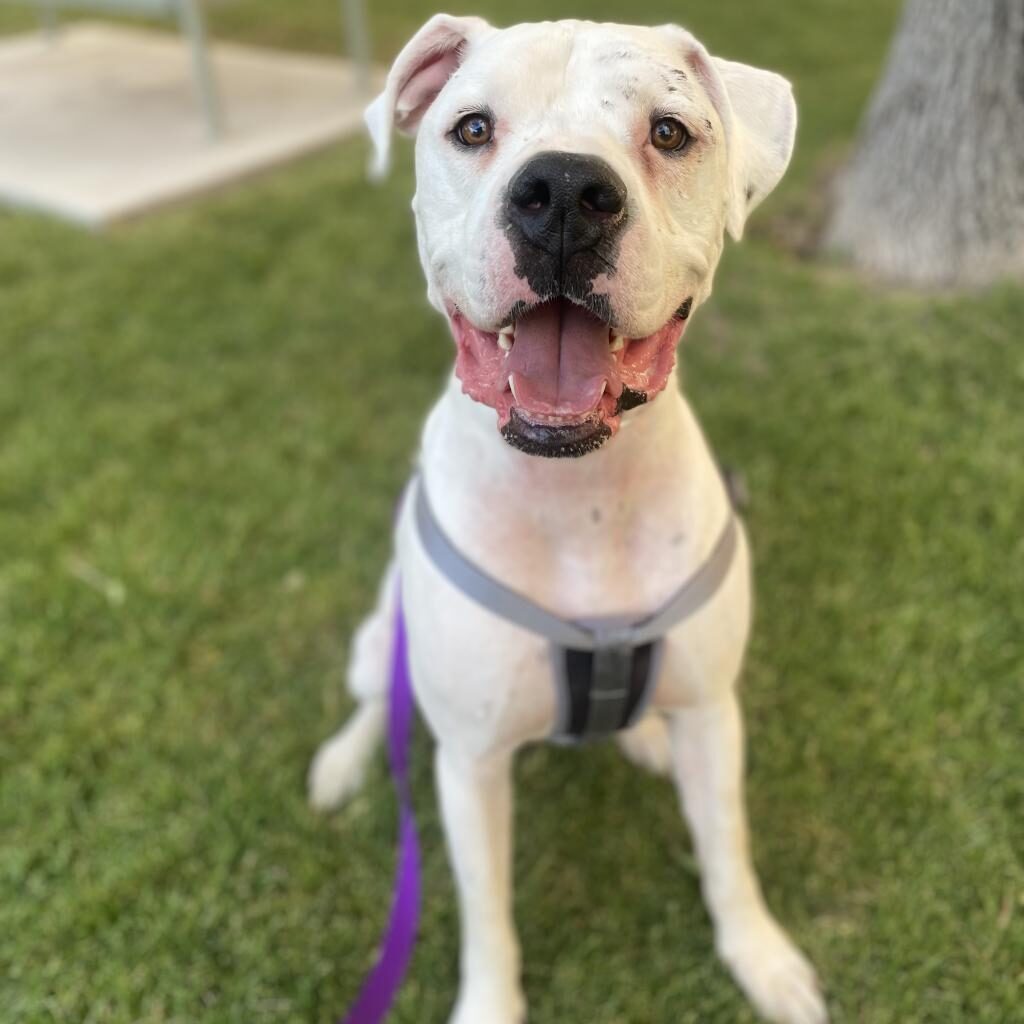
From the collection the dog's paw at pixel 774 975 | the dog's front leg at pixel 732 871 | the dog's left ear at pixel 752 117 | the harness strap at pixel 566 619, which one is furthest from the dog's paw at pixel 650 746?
the dog's left ear at pixel 752 117

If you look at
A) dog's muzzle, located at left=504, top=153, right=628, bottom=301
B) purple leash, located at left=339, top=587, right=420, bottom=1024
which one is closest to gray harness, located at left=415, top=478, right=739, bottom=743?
purple leash, located at left=339, top=587, right=420, bottom=1024

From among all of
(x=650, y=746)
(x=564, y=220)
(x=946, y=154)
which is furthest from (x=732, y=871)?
(x=946, y=154)

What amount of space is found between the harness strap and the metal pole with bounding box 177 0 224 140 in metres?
5.25

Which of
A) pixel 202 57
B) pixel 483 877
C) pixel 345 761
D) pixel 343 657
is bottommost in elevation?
pixel 343 657

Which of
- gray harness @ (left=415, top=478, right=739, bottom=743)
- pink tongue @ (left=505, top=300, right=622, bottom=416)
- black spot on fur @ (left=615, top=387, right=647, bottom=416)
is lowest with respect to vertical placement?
gray harness @ (left=415, top=478, right=739, bottom=743)

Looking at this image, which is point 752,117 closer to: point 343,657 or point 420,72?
point 420,72

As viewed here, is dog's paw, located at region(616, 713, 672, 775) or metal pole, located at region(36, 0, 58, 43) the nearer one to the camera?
dog's paw, located at region(616, 713, 672, 775)

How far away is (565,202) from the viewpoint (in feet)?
4.61

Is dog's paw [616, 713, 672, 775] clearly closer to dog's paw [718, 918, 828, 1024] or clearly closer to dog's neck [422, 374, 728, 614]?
dog's paw [718, 918, 828, 1024]

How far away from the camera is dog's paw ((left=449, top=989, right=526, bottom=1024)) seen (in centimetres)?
219

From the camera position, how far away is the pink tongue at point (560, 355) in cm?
155

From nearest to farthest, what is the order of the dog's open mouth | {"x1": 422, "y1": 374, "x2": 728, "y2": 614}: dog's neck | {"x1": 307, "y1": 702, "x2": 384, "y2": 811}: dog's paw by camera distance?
the dog's open mouth → {"x1": 422, "y1": 374, "x2": 728, "y2": 614}: dog's neck → {"x1": 307, "y1": 702, "x2": 384, "y2": 811}: dog's paw

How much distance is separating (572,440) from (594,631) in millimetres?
493

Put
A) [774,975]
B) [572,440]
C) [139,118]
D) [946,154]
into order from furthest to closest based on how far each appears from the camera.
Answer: [139,118], [946,154], [774,975], [572,440]
